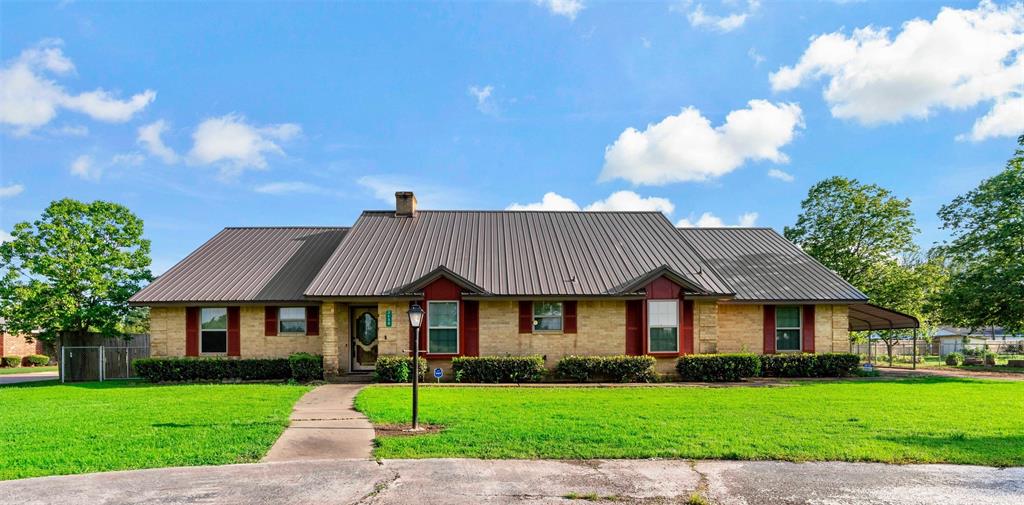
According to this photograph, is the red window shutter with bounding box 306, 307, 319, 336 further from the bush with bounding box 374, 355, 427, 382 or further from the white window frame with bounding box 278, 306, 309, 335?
the bush with bounding box 374, 355, 427, 382

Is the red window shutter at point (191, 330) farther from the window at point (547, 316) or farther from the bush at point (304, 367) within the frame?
the window at point (547, 316)

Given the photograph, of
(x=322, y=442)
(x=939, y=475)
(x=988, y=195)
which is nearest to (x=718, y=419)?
(x=939, y=475)

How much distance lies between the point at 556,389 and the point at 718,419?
5.76 m

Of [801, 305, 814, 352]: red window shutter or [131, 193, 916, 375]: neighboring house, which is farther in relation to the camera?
[801, 305, 814, 352]: red window shutter

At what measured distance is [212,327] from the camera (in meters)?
19.6

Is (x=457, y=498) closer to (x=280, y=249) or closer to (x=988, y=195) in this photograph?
(x=280, y=249)

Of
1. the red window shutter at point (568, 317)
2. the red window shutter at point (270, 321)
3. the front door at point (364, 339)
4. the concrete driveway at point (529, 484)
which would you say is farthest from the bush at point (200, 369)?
the concrete driveway at point (529, 484)

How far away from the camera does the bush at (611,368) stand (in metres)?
17.8

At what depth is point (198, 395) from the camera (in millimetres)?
14672

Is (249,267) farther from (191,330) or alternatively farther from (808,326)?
(808,326)

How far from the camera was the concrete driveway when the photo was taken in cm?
649

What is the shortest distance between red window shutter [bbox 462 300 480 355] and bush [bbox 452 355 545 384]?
23.2 inches

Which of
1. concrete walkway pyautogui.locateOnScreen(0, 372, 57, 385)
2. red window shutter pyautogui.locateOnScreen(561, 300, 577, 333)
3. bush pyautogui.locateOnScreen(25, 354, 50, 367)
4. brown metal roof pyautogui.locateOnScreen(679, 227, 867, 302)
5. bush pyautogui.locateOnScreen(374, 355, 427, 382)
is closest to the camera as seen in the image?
bush pyautogui.locateOnScreen(374, 355, 427, 382)

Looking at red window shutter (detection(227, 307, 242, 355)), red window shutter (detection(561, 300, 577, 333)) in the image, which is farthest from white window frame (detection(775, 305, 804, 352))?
red window shutter (detection(227, 307, 242, 355))
